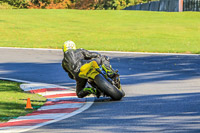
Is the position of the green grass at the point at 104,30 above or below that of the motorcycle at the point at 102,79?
below

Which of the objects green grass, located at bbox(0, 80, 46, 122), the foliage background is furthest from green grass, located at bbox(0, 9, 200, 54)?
the foliage background

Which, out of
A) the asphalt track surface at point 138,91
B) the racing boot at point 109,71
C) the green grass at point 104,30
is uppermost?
the racing boot at point 109,71

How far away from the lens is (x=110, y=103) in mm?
11555

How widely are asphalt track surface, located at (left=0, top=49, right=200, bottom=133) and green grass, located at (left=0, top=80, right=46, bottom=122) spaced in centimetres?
130

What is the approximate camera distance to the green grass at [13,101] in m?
10.5

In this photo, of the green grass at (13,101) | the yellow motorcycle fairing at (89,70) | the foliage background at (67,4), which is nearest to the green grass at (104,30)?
the green grass at (13,101)

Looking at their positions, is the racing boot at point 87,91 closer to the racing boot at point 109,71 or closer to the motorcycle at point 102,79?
the motorcycle at point 102,79

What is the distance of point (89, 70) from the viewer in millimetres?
11883

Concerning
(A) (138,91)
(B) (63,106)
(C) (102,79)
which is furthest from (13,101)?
(A) (138,91)

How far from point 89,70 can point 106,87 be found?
0.64 m

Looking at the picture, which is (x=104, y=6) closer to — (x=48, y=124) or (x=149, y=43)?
(x=149, y=43)

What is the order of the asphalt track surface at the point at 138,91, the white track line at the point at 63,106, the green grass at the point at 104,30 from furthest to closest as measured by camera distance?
the green grass at the point at 104,30
the white track line at the point at 63,106
the asphalt track surface at the point at 138,91

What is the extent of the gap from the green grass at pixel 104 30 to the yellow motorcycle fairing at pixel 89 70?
17410 millimetres

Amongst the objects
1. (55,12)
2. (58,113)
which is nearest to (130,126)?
(58,113)
